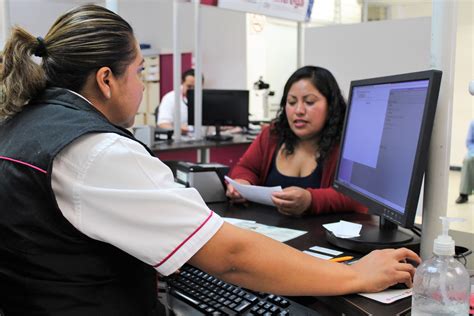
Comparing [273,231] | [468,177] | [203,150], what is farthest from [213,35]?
[273,231]

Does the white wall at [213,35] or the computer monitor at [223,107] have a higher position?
the white wall at [213,35]

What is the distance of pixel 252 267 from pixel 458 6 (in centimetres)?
70

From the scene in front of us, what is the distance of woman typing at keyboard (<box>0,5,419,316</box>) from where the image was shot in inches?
30.2

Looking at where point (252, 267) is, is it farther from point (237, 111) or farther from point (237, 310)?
point (237, 111)

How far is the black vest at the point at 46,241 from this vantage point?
31.1 inches

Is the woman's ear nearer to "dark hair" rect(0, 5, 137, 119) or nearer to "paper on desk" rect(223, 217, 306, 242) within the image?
"dark hair" rect(0, 5, 137, 119)

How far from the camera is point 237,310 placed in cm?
95

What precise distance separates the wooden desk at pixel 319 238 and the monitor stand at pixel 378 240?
0.02 meters

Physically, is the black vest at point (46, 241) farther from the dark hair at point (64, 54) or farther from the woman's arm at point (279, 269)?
the woman's arm at point (279, 269)

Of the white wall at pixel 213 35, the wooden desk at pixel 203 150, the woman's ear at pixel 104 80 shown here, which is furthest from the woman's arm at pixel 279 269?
the white wall at pixel 213 35

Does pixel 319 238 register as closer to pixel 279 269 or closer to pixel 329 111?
pixel 279 269

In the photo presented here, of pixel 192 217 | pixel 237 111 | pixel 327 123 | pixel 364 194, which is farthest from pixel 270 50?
pixel 192 217

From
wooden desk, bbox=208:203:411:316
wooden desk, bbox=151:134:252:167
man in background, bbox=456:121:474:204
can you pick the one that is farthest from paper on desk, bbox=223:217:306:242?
man in background, bbox=456:121:474:204

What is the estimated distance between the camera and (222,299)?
100cm
